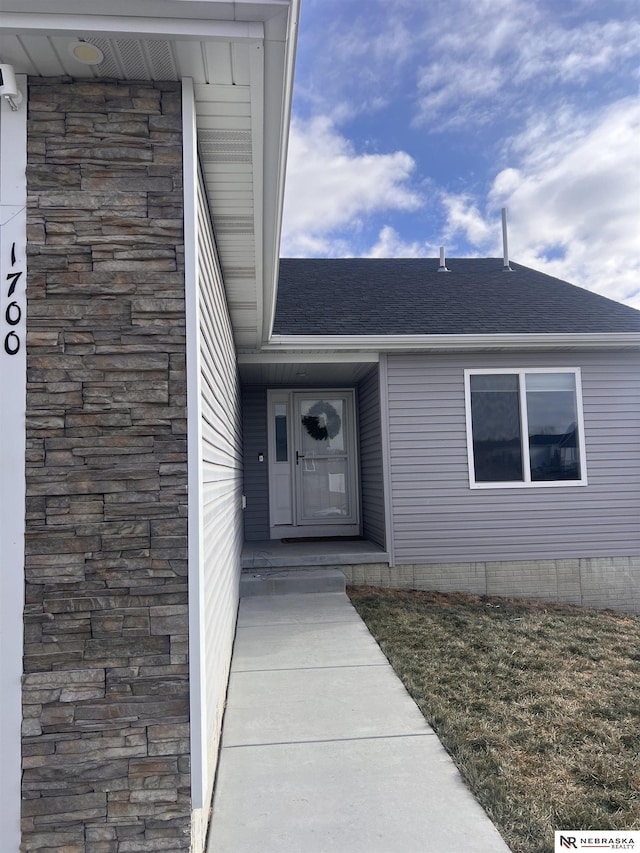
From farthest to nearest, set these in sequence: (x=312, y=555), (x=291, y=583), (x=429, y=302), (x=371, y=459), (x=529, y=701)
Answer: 1. (x=429, y=302)
2. (x=371, y=459)
3. (x=312, y=555)
4. (x=291, y=583)
5. (x=529, y=701)

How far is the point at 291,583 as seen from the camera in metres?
6.35

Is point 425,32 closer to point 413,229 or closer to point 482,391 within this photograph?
point 482,391

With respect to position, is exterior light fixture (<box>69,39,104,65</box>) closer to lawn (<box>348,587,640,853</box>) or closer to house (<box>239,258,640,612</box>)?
lawn (<box>348,587,640,853</box>)

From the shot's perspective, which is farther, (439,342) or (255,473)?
(255,473)

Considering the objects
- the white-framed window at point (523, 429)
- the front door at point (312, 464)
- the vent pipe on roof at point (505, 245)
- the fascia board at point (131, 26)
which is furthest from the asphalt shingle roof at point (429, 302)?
the fascia board at point (131, 26)

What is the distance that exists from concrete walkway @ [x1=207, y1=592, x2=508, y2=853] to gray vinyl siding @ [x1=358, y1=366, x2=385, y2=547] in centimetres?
291

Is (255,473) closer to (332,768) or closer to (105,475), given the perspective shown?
(332,768)

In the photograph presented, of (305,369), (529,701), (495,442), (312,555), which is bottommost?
(529,701)

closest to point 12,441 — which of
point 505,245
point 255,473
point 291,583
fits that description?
point 291,583

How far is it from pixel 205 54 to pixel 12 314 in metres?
1.11

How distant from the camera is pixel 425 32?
8.52 meters

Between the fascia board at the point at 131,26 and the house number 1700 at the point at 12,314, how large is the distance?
26.5 inches

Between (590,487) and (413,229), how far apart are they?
488 inches

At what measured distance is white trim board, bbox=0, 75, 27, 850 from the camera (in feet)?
6.05
